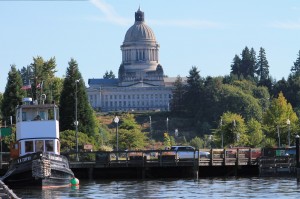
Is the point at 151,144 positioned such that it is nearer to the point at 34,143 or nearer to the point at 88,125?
the point at 88,125

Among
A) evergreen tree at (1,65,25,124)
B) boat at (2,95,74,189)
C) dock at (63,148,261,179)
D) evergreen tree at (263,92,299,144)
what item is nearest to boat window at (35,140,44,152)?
boat at (2,95,74,189)

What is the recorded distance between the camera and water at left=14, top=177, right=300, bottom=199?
60.9m

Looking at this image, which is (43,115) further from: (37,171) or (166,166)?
(166,166)

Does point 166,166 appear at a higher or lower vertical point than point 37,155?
lower

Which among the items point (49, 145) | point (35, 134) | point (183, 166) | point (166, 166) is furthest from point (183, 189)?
point (183, 166)

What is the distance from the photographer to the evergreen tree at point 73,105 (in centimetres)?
11931

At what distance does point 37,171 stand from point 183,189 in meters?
8.83

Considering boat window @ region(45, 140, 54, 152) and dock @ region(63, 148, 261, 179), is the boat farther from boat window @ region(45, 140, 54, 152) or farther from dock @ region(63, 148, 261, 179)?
dock @ region(63, 148, 261, 179)

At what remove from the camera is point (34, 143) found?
71.2m

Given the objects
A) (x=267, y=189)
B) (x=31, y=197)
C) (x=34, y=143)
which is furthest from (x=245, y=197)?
(x=34, y=143)

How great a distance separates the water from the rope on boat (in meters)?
1.20

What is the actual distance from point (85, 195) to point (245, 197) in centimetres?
949

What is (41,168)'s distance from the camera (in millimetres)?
65750

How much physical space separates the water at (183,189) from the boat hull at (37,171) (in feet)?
3.08
